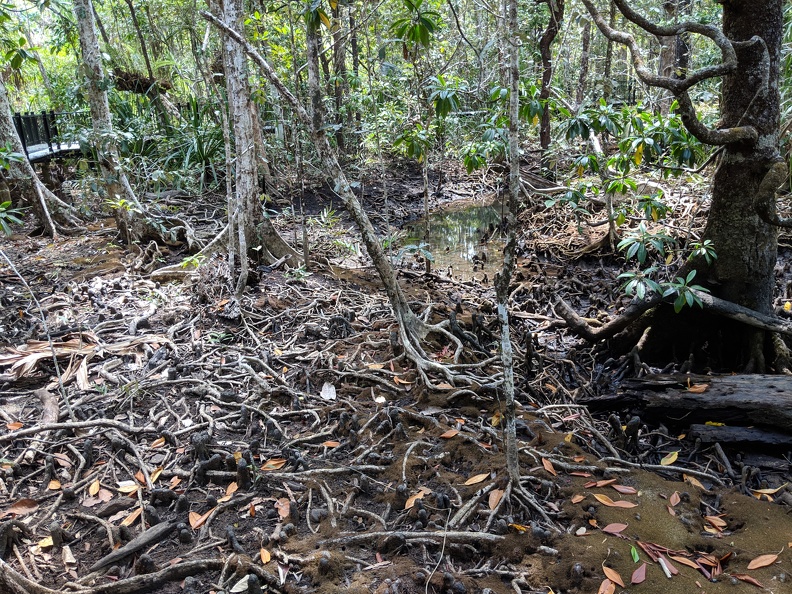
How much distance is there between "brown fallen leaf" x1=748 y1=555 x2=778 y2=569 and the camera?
279cm

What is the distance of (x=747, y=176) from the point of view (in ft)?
13.7

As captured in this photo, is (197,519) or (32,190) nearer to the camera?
(197,519)

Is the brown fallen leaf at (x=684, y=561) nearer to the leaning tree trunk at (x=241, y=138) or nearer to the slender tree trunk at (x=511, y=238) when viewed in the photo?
the slender tree trunk at (x=511, y=238)

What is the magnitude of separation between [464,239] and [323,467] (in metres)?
7.38

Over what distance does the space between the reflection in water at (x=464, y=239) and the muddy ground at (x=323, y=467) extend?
9.26ft

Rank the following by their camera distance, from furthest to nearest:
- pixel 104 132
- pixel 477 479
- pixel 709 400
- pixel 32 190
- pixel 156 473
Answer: pixel 32 190 → pixel 104 132 → pixel 709 400 → pixel 156 473 → pixel 477 479

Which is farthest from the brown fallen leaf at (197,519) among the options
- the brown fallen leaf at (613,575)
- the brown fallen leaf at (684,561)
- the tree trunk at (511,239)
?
the brown fallen leaf at (684,561)

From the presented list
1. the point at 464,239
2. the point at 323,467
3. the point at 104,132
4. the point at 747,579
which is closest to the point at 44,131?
the point at 104,132

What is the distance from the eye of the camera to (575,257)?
8055 mm

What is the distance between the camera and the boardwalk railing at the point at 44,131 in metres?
9.90

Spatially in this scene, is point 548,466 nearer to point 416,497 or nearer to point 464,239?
point 416,497

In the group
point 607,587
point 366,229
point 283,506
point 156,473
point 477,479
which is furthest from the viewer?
point 366,229

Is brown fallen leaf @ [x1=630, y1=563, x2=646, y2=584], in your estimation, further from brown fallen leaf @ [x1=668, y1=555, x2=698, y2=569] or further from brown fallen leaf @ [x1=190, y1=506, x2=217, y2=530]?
brown fallen leaf @ [x1=190, y1=506, x2=217, y2=530]

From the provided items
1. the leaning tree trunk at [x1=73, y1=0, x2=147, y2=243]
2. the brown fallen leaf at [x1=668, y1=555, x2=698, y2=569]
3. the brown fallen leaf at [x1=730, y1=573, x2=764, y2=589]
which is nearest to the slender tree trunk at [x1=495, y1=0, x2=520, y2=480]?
the brown fallen leaf at [x1=668, y1=555, x2=698, y2=569]
